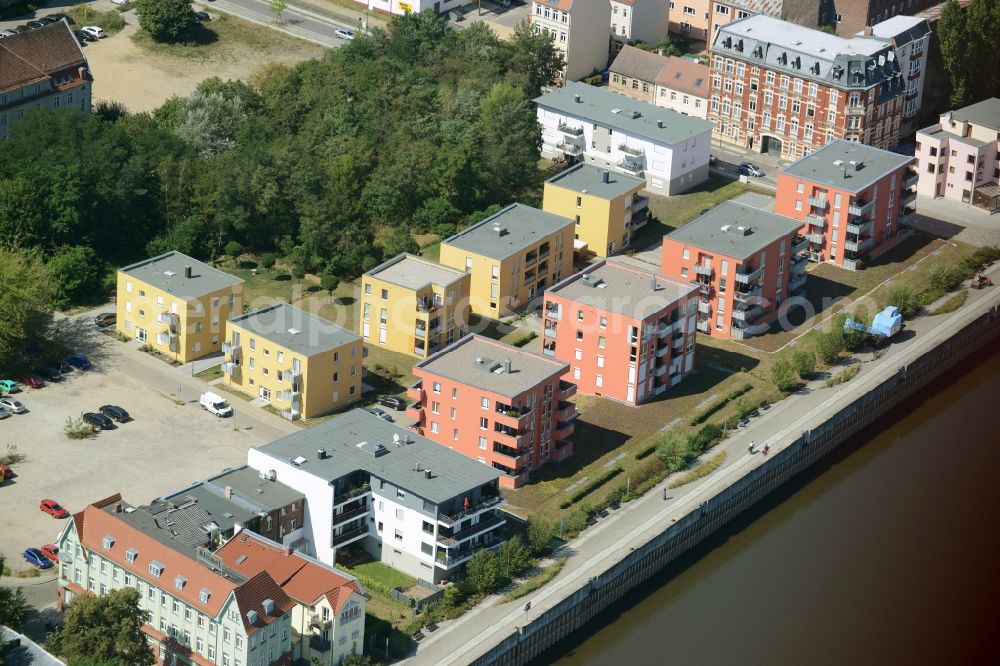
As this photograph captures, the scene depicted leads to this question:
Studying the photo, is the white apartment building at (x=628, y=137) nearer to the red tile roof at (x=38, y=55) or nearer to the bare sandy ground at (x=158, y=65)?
the bare sandy ground at (x=158, y=65)

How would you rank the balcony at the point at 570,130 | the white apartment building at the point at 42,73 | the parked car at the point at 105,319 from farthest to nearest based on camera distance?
1. the balcony at the point at 570,130
2. the white apartment building at the point at 42,73
3. the parked car at the point at 105,319

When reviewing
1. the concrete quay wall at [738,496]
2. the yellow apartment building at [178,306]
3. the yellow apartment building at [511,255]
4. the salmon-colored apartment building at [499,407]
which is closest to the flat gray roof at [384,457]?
the salmon-colored apartment building at [499,407]

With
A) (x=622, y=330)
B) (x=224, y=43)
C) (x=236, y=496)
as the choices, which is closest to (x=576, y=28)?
(x=224, y=43)

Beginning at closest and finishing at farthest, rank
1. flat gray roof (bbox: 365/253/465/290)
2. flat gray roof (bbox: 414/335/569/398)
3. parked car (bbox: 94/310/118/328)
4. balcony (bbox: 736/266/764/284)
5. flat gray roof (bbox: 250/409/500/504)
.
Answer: flat gray roof (bbox: 250/409/500/504) < flat gray roof (bbox: 414/335/569/398) < flat gray roof (bbox: 365/253/465/290) < parked car (bbox: 94/310/118/328) < balcony (bbox: 736/266/764/284)

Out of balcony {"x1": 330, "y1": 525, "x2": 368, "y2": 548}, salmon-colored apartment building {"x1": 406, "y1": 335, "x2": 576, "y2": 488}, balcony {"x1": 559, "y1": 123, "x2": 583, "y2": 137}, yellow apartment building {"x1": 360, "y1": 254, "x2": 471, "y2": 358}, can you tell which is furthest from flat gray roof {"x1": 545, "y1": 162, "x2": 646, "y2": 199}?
balcony {"x1": 330, "y1": 525, "x2": 368, "y2": 548}

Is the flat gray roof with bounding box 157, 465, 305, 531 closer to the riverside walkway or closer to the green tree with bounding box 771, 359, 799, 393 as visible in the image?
the riverside walkway
